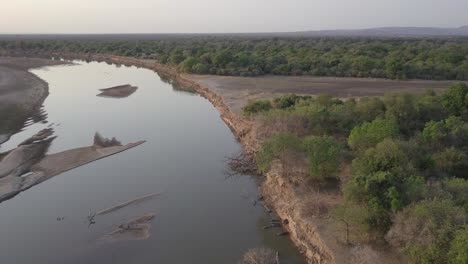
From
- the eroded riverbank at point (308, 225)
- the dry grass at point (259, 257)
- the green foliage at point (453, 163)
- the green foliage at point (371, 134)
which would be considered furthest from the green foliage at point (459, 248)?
the green foliage at point (371, 134)

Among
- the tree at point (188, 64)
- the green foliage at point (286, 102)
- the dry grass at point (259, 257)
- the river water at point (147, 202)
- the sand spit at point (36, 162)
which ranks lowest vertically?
the river water at point (147, 202)

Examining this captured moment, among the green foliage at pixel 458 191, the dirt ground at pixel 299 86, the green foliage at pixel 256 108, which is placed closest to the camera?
the green foliage at pixel 458 191

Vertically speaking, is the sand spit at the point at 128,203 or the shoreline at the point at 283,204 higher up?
the shoreline at the point at 283,204

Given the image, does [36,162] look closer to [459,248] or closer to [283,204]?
[283,204]

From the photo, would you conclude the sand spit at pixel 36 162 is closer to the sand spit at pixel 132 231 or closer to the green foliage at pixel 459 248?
the sand spit at pixel 132 231

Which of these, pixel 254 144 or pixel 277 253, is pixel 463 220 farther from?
pixel 254 144

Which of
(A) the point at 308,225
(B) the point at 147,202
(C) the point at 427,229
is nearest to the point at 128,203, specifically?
(B) the point at 147,202

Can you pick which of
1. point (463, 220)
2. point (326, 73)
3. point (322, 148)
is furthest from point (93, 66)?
point (463, 220)
